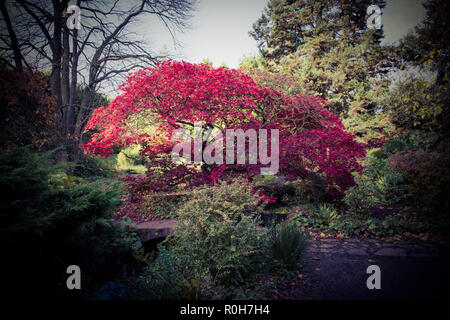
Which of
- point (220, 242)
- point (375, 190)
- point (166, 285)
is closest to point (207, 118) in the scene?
point (220, 242)

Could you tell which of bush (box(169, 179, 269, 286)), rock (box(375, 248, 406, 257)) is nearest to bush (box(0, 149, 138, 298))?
bush (box(169, 179, 269, 286))

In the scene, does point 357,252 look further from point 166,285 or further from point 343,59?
A: point 343,59

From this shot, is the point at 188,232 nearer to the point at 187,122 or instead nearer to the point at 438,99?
the point at 187,122

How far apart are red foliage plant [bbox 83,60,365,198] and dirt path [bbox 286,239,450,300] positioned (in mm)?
1749

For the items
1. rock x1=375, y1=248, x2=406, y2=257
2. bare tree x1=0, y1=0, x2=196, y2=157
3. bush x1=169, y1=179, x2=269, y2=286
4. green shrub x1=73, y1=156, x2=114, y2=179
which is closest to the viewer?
bush x1=169, y1=179, x2=269, y2=286

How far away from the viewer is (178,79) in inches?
174

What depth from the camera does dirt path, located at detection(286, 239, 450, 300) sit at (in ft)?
7.06

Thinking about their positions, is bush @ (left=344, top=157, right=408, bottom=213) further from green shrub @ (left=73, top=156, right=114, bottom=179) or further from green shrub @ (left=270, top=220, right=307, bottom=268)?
green shrub @ (left=73, top=156, right=114, bottom=179)

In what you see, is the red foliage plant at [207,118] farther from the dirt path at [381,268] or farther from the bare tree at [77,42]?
the bare tree at [77,42]

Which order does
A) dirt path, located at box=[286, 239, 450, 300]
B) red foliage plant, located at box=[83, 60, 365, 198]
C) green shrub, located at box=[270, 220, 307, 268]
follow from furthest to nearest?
red foliage plant, located at box=[83, 60, 365, 198]
green shrub, located at box=[270, 220, 307, 268]
dirt path, located at box=[286, 239, 450, 300]

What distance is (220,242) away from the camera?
8.20ft

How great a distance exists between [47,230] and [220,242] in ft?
5.70

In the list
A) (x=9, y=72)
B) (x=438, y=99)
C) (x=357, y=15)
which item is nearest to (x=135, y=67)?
(x=9, y=72)
